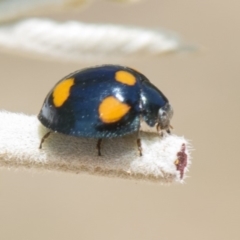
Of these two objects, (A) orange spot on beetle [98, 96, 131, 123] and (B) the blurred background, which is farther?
(B) the blurred background

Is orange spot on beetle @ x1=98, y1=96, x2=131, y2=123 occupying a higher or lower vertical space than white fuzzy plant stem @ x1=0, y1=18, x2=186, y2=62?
lower

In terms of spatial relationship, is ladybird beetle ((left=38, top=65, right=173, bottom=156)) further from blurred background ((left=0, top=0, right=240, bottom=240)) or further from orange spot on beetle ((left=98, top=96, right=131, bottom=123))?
blurred background ((left=0, top=0, right=240, bottom=240))

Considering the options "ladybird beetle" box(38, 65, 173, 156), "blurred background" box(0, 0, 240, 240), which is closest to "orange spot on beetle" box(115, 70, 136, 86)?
"ladybird beetle" box(38, 65, 173, 156)

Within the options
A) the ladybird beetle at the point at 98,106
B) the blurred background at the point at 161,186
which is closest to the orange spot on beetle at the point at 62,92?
the ladybird beetle at the point at 98,106


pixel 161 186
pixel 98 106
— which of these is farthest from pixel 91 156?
pixel 161 186

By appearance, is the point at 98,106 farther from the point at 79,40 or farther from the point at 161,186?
the point at 161,186

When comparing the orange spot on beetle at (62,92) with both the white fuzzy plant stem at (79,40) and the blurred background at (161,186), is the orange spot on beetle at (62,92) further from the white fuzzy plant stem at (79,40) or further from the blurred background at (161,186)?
the blurred background at (161,186)

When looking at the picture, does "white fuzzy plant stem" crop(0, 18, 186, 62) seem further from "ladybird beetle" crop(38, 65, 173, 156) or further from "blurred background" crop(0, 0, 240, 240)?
"blurred background" crop(0, 0, 240, 240)

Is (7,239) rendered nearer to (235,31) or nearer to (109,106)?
(235,31)

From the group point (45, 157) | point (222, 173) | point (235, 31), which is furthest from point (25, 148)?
point (235, 31)
